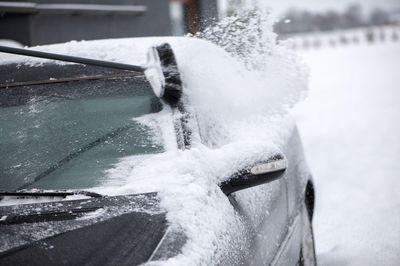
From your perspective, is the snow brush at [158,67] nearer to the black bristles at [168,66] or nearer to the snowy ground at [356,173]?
the black bristles at [168,66]

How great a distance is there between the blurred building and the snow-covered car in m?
4.86

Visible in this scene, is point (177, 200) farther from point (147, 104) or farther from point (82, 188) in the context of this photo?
→ point (147, 104)

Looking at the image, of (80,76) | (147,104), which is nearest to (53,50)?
(80,76)

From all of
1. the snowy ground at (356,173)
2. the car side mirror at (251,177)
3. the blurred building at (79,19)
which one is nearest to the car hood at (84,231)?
the car side mirror at (251,177)

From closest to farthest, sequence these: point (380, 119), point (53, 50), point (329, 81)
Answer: point (53, 50), point (380, 119), point (329, 81)

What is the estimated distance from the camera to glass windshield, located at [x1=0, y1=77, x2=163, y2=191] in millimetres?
2016

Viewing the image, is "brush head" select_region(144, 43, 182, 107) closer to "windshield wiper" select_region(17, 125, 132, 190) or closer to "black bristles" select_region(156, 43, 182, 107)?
"black bristles" select_region(156, 43, 182, 107)

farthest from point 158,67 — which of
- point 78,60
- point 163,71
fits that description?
point 78,60

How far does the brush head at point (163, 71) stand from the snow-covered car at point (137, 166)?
0.08 feet

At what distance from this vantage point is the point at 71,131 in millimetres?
2150

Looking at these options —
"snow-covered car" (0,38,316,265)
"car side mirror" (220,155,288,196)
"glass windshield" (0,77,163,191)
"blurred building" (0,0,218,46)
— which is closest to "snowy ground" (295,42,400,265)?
"snow-covered car" (0,38,316,265)

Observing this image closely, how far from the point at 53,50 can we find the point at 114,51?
1.38 feet

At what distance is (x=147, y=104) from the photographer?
7.13 feet

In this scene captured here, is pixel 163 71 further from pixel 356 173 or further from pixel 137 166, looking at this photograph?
pixel 356 173
